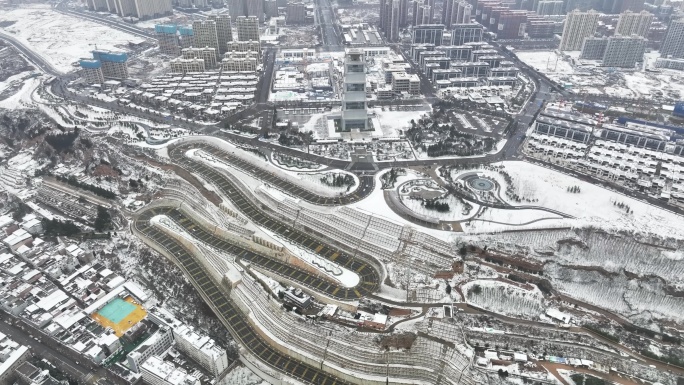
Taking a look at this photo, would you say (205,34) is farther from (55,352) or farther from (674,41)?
(674,41)

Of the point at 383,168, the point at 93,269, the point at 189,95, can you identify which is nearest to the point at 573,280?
the point at 383,168

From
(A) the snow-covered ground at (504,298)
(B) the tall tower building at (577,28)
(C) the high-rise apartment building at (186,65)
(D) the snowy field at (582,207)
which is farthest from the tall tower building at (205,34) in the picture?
(A) the snow-covered ground at (504,298)

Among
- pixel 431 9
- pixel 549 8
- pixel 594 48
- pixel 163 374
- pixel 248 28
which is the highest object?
pixel 431 9

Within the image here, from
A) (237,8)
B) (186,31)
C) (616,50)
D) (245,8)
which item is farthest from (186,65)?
(616,50)

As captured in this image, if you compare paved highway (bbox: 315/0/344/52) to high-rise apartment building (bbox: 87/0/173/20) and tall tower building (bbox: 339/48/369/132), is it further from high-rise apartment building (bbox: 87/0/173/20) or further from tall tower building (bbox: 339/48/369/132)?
high-rise apartment building (bbox: 87/0/173/20)

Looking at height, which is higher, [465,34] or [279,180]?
[465,34]

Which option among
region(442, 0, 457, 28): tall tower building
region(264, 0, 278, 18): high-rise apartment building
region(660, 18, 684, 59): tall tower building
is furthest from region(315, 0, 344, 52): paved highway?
region(660, 18, 684, 59): tall tower building
